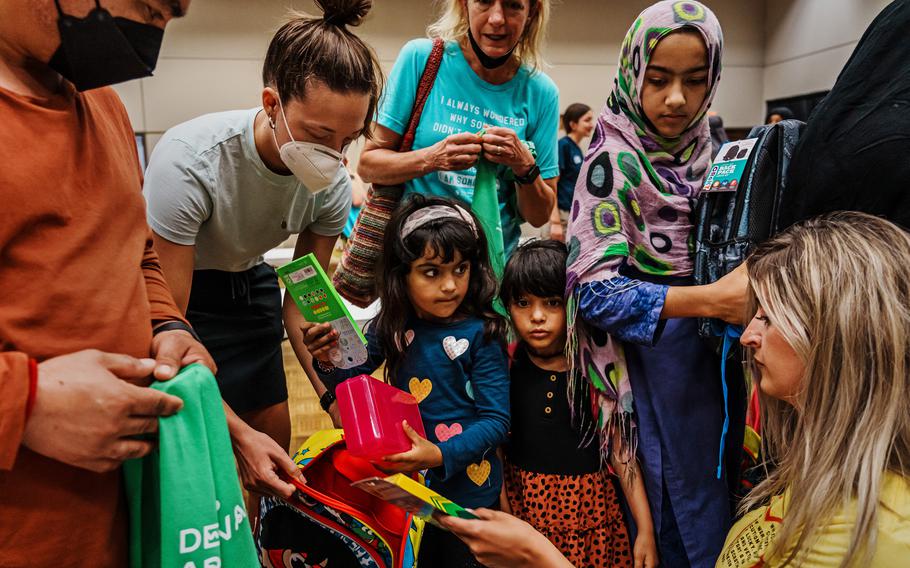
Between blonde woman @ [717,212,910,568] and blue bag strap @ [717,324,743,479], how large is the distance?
34 cm

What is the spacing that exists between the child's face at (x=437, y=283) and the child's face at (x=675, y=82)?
57 cm

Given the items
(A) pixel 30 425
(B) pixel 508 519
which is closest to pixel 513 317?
(B) pixel 508 519

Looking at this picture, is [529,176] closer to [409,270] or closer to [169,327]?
[409,270]

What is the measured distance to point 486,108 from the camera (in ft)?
6.40

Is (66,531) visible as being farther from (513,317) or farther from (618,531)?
(618,531)

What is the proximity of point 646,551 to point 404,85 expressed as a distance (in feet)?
4.38

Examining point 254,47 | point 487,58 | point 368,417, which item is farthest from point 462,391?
point 254,47

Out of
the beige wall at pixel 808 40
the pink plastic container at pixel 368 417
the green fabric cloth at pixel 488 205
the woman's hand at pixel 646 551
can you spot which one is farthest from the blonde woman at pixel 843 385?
the beige wall at pixel 808 40

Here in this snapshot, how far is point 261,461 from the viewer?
4.58ft

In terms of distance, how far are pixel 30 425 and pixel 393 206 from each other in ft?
4.18

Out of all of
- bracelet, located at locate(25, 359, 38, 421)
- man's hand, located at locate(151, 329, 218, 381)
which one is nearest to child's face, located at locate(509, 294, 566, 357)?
man's hand, located at locate(151, 329, 218, 381)

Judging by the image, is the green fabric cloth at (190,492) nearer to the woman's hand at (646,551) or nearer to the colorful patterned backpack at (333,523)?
the colorful patterned backpack at (333,523)

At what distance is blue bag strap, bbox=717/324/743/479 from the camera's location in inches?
55.8

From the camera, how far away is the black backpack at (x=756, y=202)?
4.72ft
